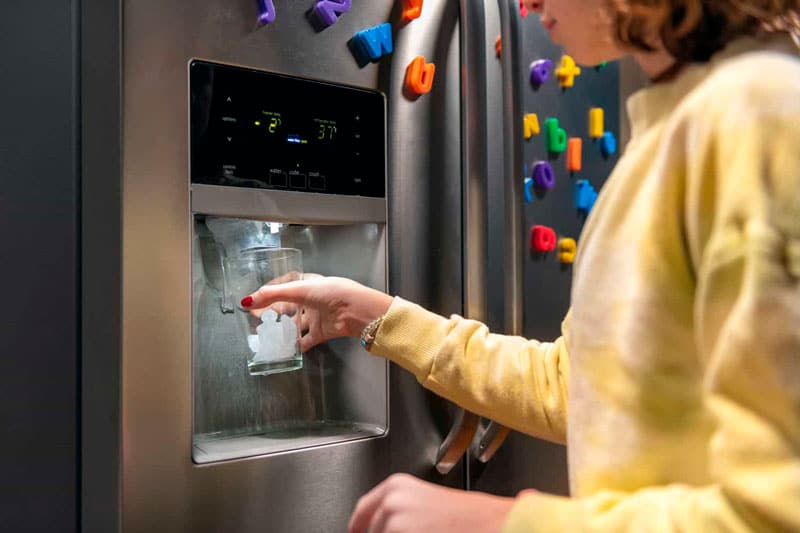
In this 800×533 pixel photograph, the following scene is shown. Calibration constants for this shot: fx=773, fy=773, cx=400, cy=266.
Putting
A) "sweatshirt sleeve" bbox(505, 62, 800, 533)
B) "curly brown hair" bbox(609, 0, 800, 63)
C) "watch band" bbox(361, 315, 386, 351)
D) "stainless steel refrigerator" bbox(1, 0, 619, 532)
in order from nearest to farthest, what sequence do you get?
"sweatshirt sleeve" bbox(505, 62, 800, 533), "curly brown hair" bbox(609, 0, 800, 63), "stainless steel refrigerator" bbox(1, 0, 619, 532), "watch band" bbox(361, 315, 386, 351)

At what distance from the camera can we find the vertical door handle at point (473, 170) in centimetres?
109

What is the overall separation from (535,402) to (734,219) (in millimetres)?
492

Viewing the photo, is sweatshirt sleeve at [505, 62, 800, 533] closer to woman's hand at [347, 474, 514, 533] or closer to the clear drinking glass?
woman's hand at [347, 474, 514, 533]

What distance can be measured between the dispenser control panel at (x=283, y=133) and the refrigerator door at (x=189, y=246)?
0.06 ft

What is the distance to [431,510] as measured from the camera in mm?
467

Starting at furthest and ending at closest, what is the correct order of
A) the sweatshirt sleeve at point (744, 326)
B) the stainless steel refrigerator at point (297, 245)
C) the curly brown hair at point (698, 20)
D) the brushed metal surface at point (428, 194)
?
the brushed metal surface at point (428, 194) → the stainless steel refrigerator at point (297, 245) → the curly brown hair at point (698, 20) → the sweatshirt sleeve at point (744, 326)

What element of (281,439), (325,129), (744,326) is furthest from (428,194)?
(744,326)

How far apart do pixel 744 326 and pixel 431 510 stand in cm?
21

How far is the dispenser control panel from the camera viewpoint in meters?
0.89

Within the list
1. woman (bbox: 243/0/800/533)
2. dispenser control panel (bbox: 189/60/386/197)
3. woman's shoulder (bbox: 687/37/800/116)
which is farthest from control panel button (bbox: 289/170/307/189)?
woman's shoulder (bbox: 687/37/800/116)

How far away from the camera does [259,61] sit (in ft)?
3.05

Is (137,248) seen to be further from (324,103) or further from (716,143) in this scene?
(716,143)

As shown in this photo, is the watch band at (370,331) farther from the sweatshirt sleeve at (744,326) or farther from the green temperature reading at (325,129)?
the sweatshirt sleeve at (744,326)

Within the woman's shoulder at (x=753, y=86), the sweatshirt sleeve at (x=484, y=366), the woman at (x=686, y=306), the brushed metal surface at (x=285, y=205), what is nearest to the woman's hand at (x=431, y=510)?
the woman at (x=686, y=306)
